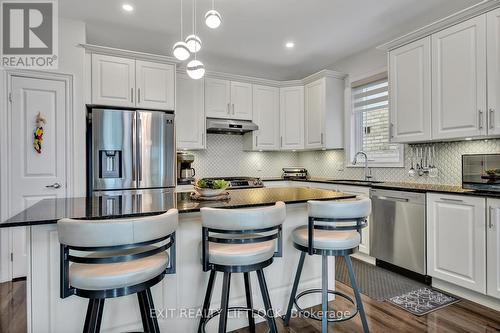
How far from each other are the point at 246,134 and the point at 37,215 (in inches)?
143

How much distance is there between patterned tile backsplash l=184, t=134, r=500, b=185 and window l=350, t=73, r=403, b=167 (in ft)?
0.54

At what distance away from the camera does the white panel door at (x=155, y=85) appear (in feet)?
11.6

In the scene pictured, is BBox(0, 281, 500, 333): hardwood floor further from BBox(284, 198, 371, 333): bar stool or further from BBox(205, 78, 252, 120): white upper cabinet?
BBox(205, 78, 252, 120): white upper cabinet

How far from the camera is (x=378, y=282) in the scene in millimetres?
2807

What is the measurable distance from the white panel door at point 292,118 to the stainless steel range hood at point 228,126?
559 millimetres

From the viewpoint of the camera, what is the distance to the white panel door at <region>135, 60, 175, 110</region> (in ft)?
11.6

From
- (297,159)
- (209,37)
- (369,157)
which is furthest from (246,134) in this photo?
(369,157)

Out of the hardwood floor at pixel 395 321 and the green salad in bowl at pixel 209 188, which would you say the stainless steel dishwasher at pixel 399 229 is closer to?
the hardwood floor at pixel 395 321

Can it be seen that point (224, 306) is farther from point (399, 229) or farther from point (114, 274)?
point (399, 229)

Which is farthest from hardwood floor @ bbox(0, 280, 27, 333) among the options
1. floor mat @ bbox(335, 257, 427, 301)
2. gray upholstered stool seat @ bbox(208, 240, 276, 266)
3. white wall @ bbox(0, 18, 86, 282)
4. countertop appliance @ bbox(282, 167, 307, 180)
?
countertop appliance @ bbox(282, 167, 307, 180)

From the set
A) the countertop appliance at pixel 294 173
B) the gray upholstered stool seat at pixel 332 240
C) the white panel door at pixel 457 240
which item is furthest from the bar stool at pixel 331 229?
the countertop appliance at pixel 294 173

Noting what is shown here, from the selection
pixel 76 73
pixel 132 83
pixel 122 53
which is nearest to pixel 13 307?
pixel 76 73

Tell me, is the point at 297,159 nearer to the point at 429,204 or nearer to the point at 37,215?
the point at 429,204

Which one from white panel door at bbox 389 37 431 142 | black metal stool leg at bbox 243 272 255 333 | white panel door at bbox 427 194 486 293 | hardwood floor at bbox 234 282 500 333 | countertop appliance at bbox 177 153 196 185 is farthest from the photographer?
countertop appliance at bbox 177 153 196 185
